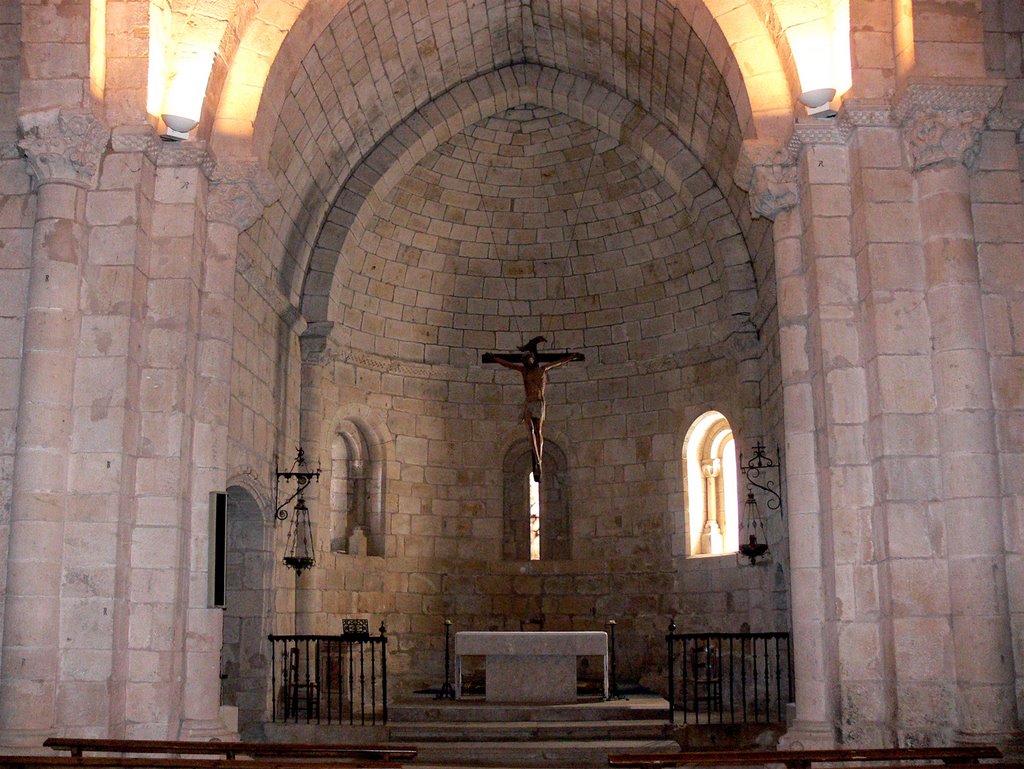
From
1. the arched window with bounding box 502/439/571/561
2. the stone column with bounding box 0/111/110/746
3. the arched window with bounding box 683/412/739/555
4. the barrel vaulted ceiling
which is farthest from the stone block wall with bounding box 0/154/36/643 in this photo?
the arched window with bounding box 683/412/739/555

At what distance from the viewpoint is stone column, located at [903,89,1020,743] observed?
25.8 ft

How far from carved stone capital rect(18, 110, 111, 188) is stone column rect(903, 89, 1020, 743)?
659cm

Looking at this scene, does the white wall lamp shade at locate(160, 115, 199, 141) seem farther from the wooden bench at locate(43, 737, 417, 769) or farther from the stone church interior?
the wooden bench at locate(43, 737, 417, 769)

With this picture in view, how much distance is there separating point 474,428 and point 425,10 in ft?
21.1

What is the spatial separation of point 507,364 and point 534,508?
3164 millimetres

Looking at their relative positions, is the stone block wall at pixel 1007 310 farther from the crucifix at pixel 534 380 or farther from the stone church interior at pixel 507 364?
the crucifix at pixel 534 380

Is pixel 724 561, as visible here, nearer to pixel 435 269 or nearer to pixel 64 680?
pixel 435 269

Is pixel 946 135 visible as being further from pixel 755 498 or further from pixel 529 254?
pixel 529 254

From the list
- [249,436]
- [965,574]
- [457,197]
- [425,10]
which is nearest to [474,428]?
[457,197]

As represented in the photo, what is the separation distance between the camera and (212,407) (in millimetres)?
9648

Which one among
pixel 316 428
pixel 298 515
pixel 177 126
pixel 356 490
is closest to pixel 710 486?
pixel 356 490

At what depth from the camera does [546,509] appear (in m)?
17.3

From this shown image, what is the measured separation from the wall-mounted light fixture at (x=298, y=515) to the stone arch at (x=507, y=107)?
7.12ft

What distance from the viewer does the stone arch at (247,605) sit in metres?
12.5
